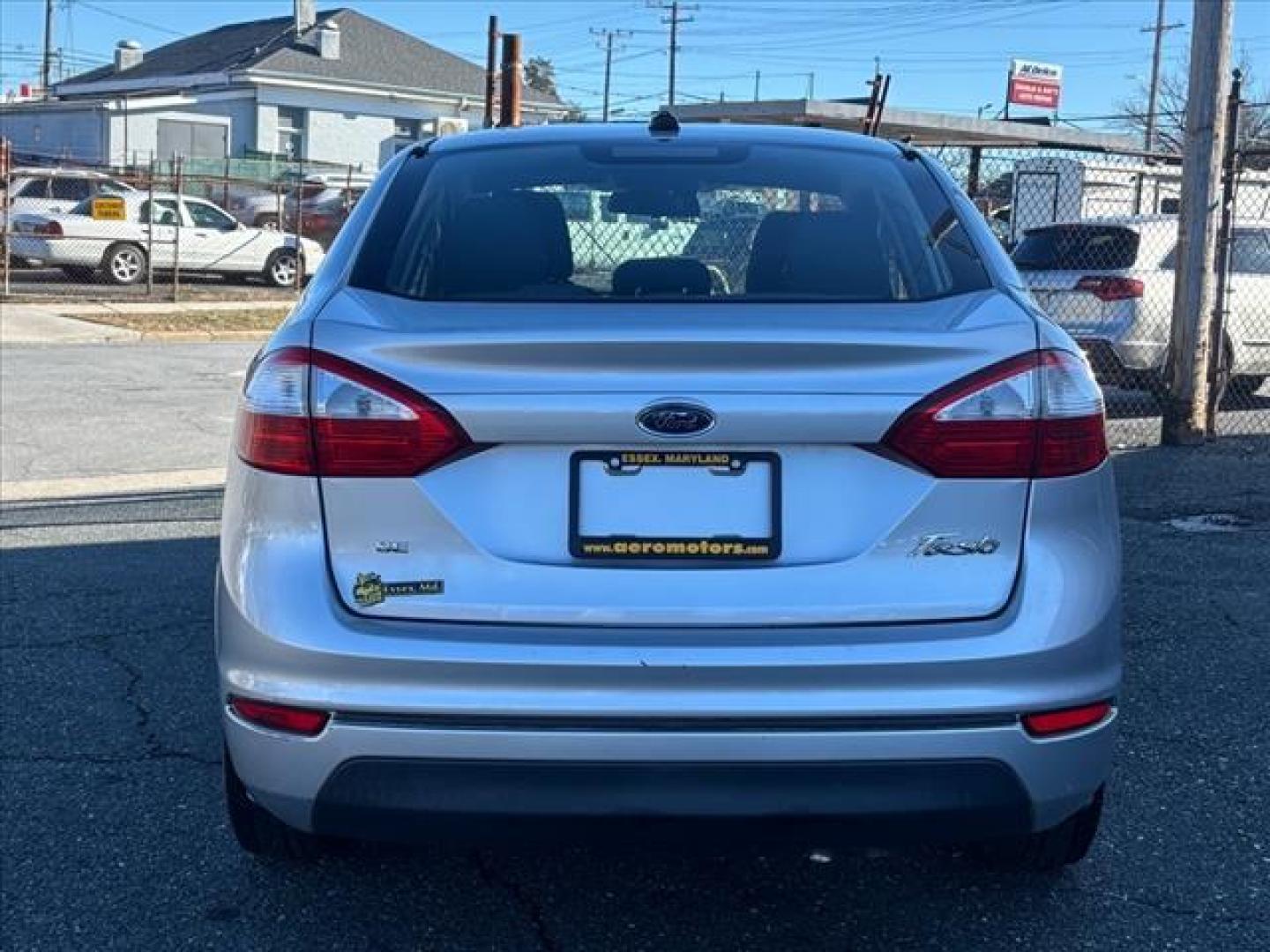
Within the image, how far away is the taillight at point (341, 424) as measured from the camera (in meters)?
2.67

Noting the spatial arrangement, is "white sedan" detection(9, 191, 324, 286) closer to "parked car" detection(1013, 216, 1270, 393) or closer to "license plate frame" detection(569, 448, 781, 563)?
"parked car" detection(1013, 216, 1270, 393)

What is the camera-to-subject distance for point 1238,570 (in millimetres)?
6648

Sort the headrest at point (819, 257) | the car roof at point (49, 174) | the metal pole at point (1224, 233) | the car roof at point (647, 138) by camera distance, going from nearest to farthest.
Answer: the headrest at point (819, 257)
the car roof at point (647, 138)
the metal pole at point (1224, 233)
the car roof at point (49, 174)

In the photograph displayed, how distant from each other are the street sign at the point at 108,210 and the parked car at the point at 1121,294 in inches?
608

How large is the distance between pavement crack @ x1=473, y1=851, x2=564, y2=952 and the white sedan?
62.8 ft

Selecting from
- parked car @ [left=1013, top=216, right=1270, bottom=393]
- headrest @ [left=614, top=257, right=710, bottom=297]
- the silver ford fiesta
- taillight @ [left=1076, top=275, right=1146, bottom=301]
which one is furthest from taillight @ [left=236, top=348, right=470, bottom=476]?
taillight @ [left=1076, top=275, right=1146, bottom=301]

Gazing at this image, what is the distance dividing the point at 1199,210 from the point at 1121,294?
128 cm

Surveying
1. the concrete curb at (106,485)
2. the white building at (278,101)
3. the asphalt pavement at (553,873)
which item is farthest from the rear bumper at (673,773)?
the white building at (278,101)

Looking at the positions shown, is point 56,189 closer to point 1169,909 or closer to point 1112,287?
point 1112,287

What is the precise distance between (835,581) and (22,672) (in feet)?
11.3

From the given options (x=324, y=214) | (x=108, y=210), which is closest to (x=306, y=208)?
(x=324, y=214)

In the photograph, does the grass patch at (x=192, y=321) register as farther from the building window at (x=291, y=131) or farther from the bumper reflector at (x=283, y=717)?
the building window at (x=291, y=131)

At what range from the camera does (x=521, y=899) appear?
344 centimetres

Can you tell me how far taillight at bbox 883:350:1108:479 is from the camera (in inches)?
106
